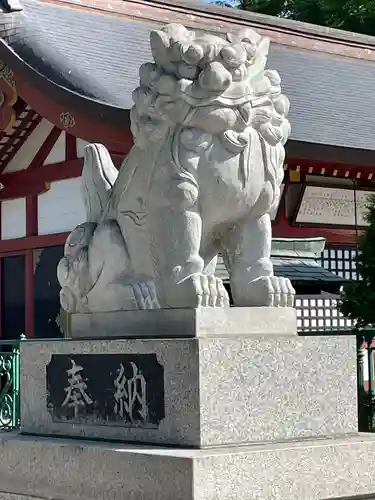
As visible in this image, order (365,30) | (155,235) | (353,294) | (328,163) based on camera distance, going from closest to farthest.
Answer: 1. (155,235)
2. (353,294)
3. (328,163)
4. (365,30)

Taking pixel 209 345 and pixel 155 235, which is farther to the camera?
pixel 155 235

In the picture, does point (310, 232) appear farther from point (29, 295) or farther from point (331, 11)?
point (331, 11)

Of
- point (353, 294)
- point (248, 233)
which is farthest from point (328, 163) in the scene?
point (248, 233)

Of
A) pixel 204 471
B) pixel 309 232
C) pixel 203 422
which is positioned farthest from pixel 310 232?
pixel 204 471

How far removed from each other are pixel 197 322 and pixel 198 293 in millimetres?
113

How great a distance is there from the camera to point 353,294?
7695 millimetres

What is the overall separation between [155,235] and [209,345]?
0.58 metres

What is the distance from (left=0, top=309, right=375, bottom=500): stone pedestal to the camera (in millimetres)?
3641

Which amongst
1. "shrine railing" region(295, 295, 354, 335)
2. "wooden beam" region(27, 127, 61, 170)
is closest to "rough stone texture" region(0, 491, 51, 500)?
"shrine railing" region(295, 295, 354, 335)

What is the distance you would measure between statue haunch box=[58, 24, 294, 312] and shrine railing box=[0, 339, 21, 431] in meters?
3.00

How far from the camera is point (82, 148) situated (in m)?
10.2

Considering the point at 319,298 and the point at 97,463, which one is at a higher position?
the point at 319,298

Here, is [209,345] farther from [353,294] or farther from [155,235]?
[353,294]

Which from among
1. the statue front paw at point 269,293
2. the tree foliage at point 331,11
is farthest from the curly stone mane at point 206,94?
the tree foliage at point 331,11
